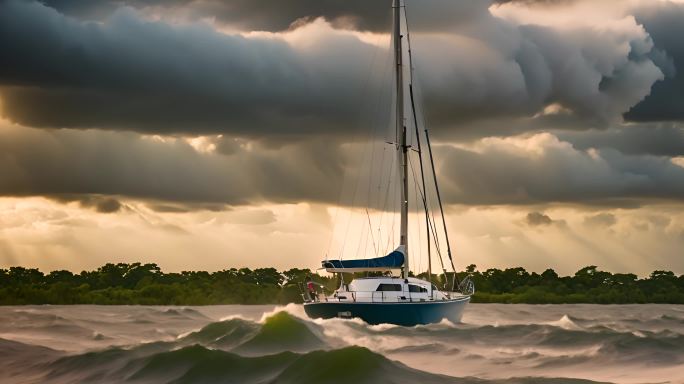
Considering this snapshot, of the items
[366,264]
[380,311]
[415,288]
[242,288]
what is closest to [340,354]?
[380,311]

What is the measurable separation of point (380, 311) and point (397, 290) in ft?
8.97

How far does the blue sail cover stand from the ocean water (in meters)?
4.63

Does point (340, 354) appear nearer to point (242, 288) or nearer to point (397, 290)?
point (397, 290)

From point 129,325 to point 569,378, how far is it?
49286 mm

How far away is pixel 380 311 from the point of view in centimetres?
6488

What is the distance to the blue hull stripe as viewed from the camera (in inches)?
2552

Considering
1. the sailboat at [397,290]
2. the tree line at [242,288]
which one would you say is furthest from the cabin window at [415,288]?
the tree line at [242,288]

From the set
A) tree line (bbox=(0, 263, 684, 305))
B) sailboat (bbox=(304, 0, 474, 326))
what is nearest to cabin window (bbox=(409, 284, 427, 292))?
sailboat (bbox=(304, 0, 474, 326))

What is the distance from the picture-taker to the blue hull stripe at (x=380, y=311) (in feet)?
213

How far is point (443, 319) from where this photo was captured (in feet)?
228

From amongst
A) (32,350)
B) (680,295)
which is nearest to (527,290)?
(680,295)

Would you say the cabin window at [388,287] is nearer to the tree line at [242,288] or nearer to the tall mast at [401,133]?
the tall mast at [401,133]

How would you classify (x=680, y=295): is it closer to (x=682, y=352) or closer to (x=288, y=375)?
(x=682, y=352)

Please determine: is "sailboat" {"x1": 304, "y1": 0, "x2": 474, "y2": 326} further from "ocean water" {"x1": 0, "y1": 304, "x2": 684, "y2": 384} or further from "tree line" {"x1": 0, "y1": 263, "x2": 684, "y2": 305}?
"tree line" {"x1": 0, "y1": 263, "x2": 684, "y2": 305}
